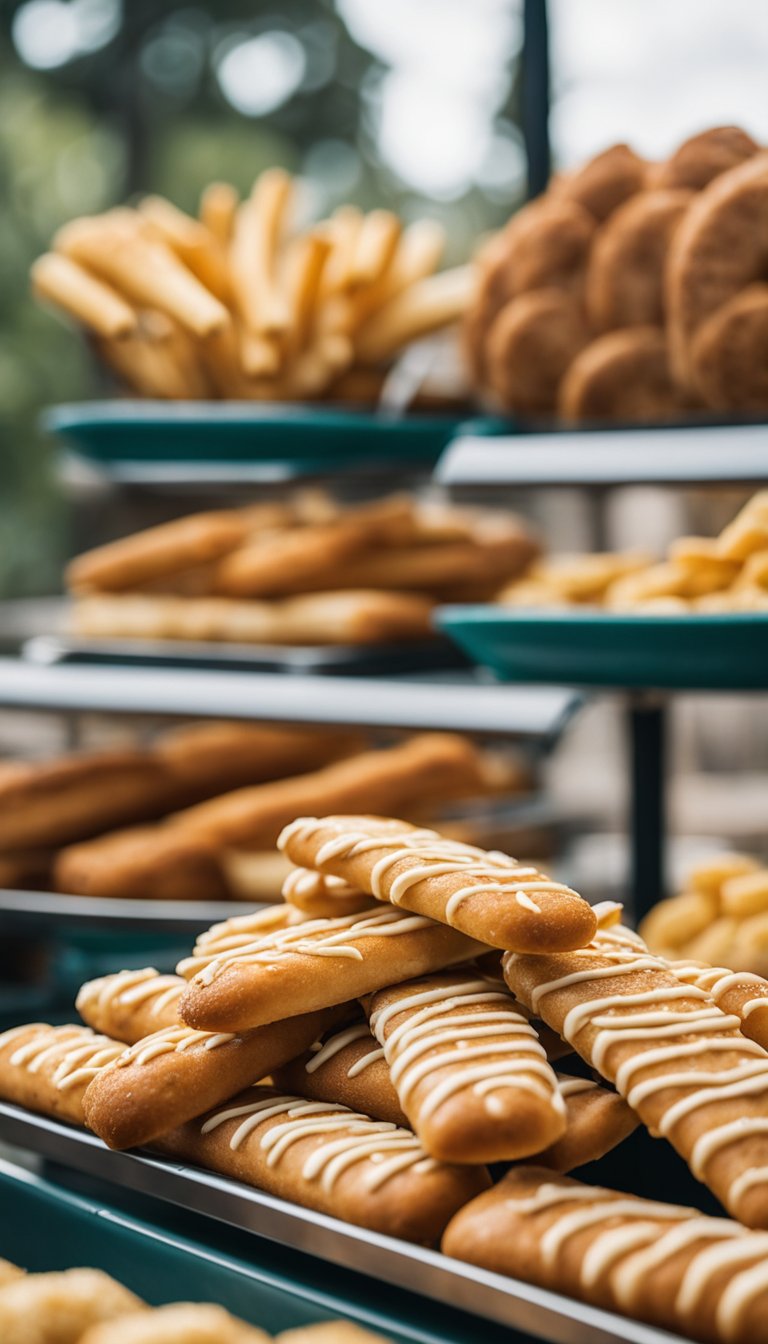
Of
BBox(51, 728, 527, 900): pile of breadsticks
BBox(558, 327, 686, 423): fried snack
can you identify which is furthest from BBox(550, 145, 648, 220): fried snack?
BBox(51, 728, 527, 900): pile of breadsticks

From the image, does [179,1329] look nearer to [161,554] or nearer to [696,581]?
[696,581]

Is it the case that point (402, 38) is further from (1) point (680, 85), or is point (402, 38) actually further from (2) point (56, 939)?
(2) point (56, 939)

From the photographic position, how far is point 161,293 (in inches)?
69.5

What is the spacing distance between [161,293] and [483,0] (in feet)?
9.60

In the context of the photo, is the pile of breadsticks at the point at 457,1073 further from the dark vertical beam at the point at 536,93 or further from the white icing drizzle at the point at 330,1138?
the dark vertical beam at the point at 536,93

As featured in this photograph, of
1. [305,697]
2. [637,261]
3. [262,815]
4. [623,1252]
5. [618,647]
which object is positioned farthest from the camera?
[262,815]

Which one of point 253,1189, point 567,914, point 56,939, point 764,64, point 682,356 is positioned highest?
point 764,64

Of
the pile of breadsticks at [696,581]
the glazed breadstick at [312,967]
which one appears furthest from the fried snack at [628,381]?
the glazed breadstick at [312,967]

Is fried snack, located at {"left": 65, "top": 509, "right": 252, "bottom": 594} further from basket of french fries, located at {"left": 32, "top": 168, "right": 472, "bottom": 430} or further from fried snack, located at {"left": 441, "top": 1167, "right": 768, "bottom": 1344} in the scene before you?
fried snack, located at {"left": 441, "top": 1167, "right": 768, "bottom": 1344}

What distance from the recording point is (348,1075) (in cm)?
96

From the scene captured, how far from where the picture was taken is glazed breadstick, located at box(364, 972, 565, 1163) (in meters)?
0.82

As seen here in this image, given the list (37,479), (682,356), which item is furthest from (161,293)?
(37,479)

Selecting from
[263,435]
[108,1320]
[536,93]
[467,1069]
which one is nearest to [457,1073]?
[467,1069]

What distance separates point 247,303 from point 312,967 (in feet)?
3.34
